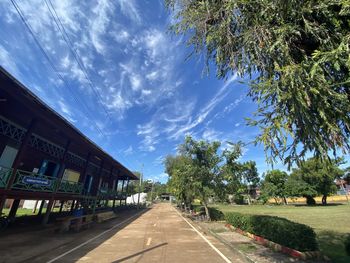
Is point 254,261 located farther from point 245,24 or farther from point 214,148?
point 214,148

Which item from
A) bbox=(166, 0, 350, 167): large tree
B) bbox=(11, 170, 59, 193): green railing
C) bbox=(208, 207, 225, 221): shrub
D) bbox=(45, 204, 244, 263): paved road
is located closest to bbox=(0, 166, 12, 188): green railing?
bbox=(11, 170, 59, 193): green railing

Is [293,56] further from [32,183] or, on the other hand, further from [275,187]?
[275,187]

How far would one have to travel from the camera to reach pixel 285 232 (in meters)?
9.30

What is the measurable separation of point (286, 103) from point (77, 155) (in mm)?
24236

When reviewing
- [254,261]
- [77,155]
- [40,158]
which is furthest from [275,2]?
[77,155]

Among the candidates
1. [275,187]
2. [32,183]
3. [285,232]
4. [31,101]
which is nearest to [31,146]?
[32,183]

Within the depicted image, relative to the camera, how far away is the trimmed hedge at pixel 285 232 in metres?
8.37

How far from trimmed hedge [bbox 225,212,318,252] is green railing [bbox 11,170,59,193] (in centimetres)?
1356

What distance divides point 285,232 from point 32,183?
1427 cm

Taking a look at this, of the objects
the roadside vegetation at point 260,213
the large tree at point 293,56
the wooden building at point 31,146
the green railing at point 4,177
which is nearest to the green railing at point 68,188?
the wooden building at point 31,146

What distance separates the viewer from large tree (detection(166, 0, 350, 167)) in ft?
14.8

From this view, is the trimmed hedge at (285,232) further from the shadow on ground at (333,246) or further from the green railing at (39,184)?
the green railing at (39,184)

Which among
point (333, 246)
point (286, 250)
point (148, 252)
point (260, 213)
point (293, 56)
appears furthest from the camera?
point (260, 213)

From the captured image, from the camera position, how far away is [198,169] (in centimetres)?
2227
